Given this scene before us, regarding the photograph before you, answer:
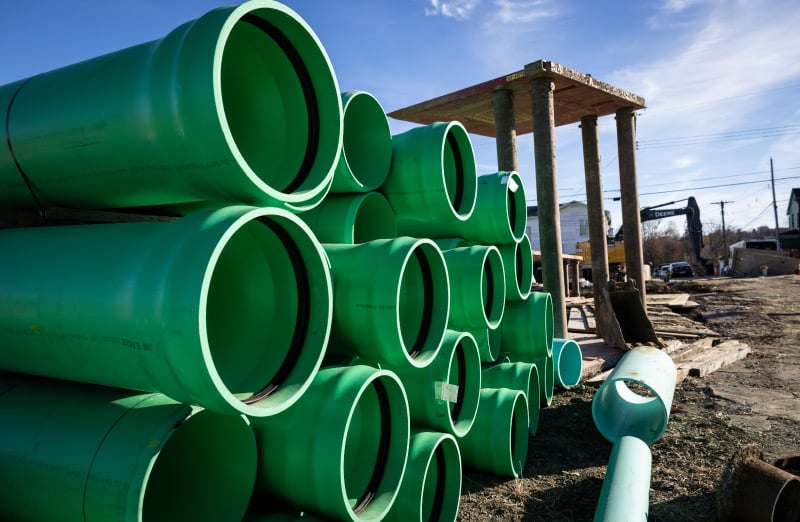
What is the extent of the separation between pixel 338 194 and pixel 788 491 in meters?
2.74

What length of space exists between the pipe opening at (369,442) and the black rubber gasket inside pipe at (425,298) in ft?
1.09

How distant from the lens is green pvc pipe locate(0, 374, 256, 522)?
154cm

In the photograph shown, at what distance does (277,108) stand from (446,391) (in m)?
1.63

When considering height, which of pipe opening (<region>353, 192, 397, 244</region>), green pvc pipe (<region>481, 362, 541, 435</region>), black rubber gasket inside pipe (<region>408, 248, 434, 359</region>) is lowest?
green pvc pipe (<region>481, 362, 541, 435</region>)

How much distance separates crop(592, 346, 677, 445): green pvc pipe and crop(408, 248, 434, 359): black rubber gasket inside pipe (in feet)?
6.88

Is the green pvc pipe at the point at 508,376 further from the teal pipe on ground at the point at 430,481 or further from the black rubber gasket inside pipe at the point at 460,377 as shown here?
the teal pipe on ground at the point at 430,481

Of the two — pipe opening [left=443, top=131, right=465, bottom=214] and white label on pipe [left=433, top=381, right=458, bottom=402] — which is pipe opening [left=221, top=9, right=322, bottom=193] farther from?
pipe opening [left=443, top=131, right=465, bottom=214]

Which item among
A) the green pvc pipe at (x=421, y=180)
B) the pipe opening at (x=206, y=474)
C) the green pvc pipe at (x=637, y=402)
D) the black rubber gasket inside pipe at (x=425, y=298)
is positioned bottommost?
the green pvc pipe at (x=637, y=402)

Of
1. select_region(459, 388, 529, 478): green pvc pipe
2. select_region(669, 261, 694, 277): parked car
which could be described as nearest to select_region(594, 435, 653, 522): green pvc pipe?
select_region(459, 388, 529, 478): green pvc pipe

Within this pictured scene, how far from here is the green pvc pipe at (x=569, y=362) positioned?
18.9 ft

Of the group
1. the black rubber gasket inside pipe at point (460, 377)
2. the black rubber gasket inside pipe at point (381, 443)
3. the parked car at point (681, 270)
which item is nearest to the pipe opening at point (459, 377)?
the black rubber gasket inside pipe at point (460, 377)

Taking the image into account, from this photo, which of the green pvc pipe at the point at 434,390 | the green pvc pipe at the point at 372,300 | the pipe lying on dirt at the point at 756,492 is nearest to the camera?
the green pvc pipe at the point at 372,300

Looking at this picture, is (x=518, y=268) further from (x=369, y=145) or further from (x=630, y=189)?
(x=630, y=189)

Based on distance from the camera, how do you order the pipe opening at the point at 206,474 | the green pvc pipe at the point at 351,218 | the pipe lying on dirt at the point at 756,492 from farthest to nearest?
1. the green pvc pipe at the point at 351,218
2. the pipe lying on dirt at the point at 756,492
3. the pipe opening at the point at 206,474
